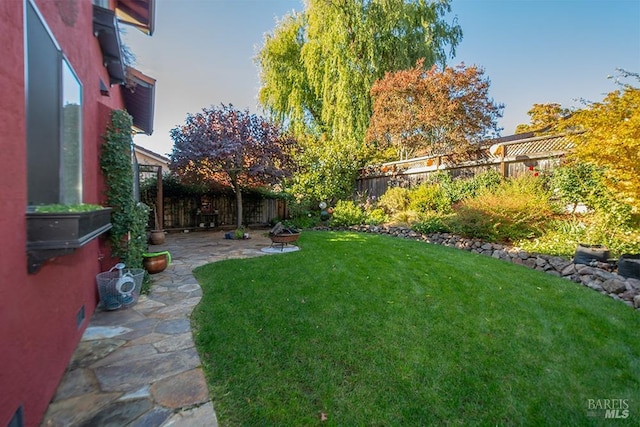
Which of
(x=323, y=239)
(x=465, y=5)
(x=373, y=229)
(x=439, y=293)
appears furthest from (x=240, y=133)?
(x=465, y=5)

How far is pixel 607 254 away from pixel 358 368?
515 cm

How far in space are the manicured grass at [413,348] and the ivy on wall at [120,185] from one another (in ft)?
4.23

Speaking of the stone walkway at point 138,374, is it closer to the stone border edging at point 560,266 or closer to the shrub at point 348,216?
the stone border edging at point 560,266

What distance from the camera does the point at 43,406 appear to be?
188 centimetres

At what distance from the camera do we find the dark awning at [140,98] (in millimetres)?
5480

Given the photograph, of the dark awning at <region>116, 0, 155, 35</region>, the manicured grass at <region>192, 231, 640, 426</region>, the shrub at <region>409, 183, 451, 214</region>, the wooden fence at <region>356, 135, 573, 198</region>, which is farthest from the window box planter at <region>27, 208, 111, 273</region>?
the shrub at <region>409, 183, 451, 214</region>

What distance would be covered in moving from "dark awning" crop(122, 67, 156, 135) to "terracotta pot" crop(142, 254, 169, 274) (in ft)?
10.4

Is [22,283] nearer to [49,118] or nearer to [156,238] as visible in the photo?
[49,118]

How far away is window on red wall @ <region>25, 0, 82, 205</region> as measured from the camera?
6.27 feet

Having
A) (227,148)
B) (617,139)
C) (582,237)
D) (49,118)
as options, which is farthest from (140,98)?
(582,237)

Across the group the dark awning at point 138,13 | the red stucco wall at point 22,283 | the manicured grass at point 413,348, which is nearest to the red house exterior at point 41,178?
the red stucco wall at point 22,283

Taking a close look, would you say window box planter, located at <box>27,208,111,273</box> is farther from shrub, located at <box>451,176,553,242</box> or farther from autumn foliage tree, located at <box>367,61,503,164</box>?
autumn foliage tree, located at <box>367,61,503,164</box>

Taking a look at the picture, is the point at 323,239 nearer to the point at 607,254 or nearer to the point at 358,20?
the point at 607,254

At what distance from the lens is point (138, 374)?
7.73 feet
